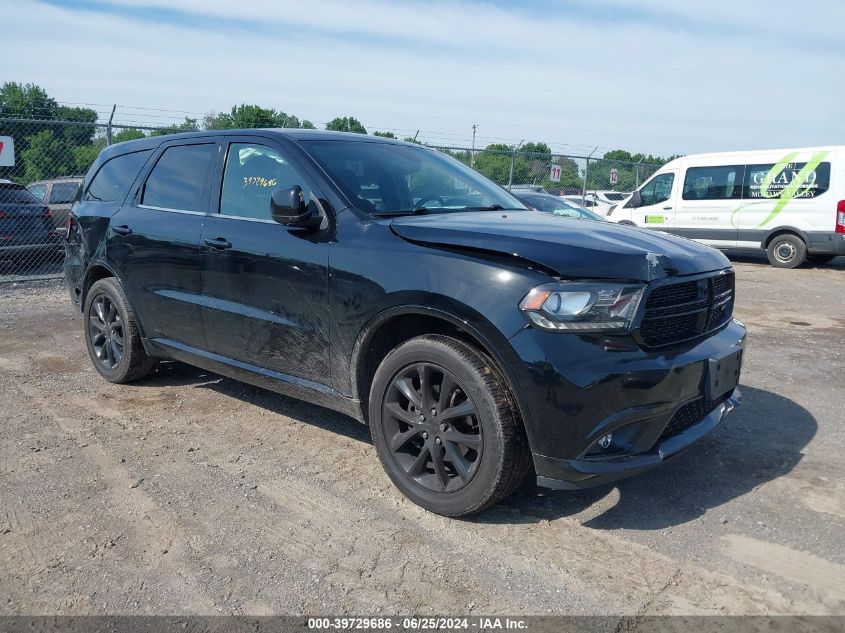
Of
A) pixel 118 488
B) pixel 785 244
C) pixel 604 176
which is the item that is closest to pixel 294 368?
pixel 118 488

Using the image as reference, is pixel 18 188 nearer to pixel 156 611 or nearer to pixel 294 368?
pixel 294 368

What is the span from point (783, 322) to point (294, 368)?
20.3 ft

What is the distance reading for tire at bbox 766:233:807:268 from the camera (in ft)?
42.7

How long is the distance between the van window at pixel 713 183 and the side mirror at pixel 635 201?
0.92 m

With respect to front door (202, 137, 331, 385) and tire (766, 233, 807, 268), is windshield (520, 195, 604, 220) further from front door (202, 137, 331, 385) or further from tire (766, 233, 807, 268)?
front door (202, 137, 331, 385)

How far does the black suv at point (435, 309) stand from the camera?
286 centimetres

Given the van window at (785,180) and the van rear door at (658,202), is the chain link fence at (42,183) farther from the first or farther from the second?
the van window at (785,180)

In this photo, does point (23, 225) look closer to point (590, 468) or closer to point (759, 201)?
point (590, 468)

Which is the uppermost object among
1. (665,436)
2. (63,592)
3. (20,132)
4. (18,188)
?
(20,132)

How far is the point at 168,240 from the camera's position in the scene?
178 inches

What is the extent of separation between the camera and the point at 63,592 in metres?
2.70

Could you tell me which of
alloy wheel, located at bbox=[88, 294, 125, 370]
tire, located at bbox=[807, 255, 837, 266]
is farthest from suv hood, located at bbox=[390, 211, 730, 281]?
tire, located at bbox=[807, 255, 837, 266]

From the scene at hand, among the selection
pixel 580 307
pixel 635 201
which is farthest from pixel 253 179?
pixel 635 201

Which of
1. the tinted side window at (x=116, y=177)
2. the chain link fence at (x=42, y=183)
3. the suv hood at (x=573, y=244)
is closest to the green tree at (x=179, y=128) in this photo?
the chain link fence at (x=42, y=183)
